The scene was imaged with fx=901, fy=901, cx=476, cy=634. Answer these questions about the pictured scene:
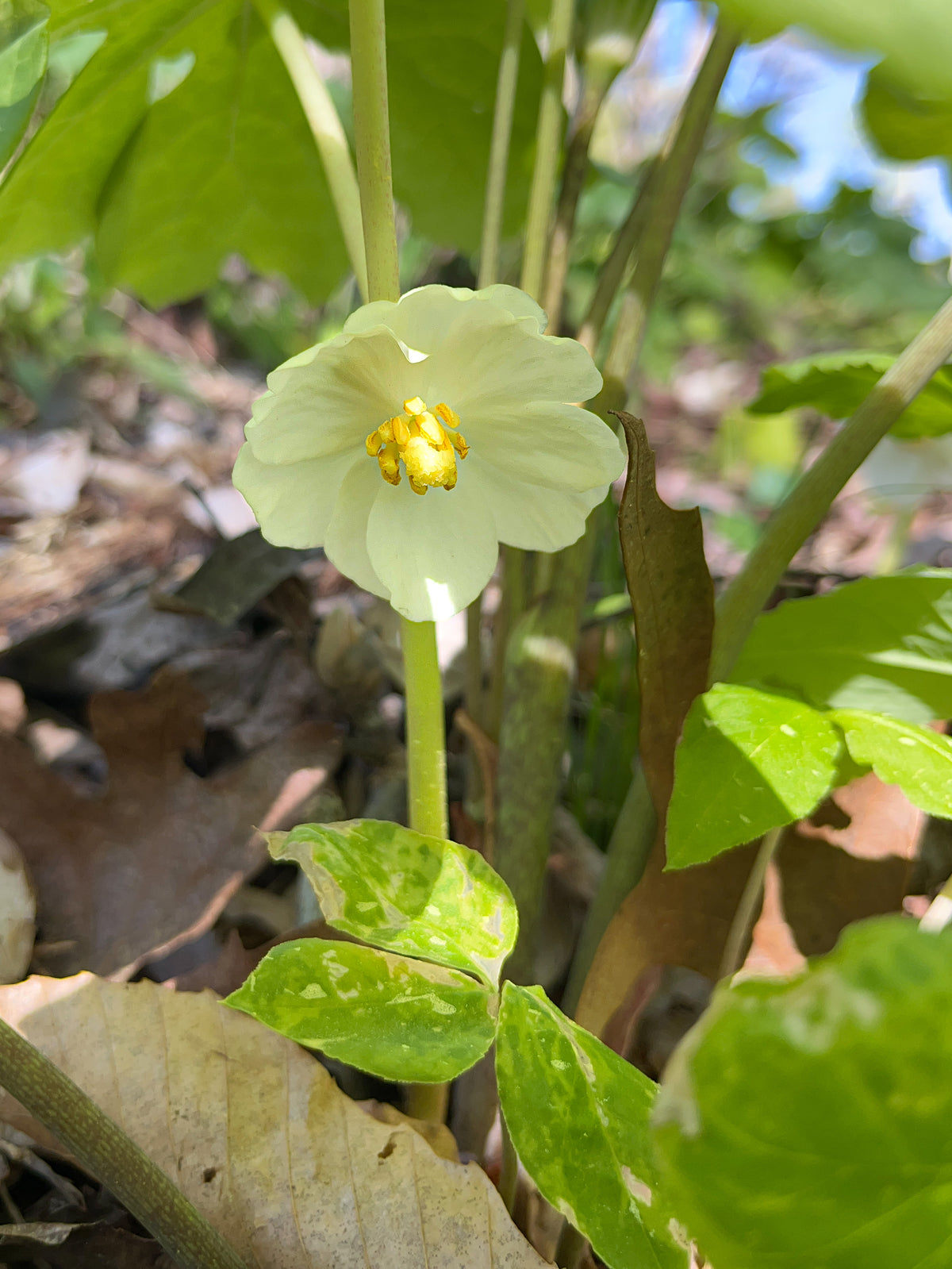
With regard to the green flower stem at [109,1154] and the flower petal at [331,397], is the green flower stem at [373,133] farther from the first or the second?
the green flower stem at [109,1154]

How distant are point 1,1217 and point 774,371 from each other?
838mm

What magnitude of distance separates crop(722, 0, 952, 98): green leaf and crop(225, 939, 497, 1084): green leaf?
1.24ft

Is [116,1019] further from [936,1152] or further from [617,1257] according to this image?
[936,1152]

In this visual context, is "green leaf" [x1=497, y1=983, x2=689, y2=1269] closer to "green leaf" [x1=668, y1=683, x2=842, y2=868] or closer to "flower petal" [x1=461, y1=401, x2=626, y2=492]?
"green leaf" [x1=668, y1=683, x2=842, y2=868]

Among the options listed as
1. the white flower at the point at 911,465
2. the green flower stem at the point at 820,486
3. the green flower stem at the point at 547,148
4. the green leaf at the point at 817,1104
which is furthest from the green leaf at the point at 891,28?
the white flower at the point at 911,465

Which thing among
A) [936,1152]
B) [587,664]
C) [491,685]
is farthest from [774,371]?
[936,1152]

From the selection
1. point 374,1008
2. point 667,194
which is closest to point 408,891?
point 374,1008

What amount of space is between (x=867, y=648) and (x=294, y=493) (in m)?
0.41

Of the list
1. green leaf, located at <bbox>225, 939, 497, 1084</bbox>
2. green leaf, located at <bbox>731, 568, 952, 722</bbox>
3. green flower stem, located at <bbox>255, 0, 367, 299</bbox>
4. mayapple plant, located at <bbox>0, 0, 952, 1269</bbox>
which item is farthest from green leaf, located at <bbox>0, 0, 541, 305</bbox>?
green leaf, located at <bbox>225, 939, 497, 1084</bbox>

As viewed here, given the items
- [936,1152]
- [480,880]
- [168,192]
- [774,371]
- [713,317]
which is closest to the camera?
[936,1152]

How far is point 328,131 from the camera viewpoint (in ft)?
1.96

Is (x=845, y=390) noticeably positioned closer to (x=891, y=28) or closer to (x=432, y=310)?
(x=432, y=310)

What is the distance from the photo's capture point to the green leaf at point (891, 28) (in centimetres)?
19

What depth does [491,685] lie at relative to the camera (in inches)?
32.5
